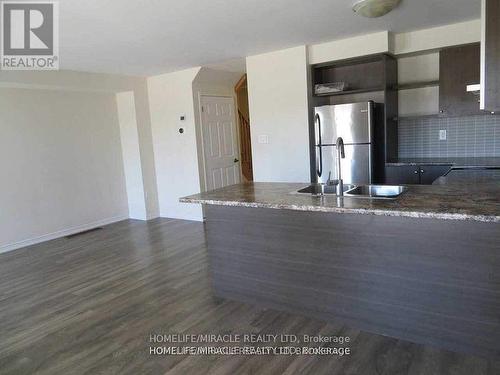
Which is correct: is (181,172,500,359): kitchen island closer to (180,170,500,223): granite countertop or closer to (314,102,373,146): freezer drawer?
(180,170,500,223): granite countertop

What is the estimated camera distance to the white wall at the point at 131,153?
5.93 meters

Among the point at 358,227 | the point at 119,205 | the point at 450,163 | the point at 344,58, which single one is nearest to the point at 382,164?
the point at 450,163

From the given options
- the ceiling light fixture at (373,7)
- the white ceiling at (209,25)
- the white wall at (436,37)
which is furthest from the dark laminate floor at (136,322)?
the white wall at (436,37)

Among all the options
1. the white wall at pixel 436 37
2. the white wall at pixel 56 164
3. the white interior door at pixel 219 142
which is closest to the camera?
the white wall at pixel 436 37

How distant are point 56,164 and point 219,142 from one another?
7.83 feet

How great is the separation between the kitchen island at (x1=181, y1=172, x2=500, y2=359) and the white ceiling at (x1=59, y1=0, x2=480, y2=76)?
1447 mm

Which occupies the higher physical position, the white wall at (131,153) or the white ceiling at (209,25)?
the white ceiling at (209,25)

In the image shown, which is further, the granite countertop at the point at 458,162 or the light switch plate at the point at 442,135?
the light switch plate at the point at 442,135

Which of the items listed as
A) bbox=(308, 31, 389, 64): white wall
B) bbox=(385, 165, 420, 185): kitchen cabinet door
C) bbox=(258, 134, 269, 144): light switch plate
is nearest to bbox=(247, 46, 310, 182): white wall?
bbox=(258, 134, 269, 144): light switch plate

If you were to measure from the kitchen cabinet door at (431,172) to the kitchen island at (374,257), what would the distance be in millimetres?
1211

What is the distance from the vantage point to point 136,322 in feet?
9.20

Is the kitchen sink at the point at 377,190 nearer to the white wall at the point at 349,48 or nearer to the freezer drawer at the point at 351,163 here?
the freezer drawer at the point at 351,163

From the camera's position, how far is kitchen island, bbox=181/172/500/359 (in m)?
2.07

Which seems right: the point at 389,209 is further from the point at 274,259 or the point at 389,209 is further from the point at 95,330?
the point at 95,330
